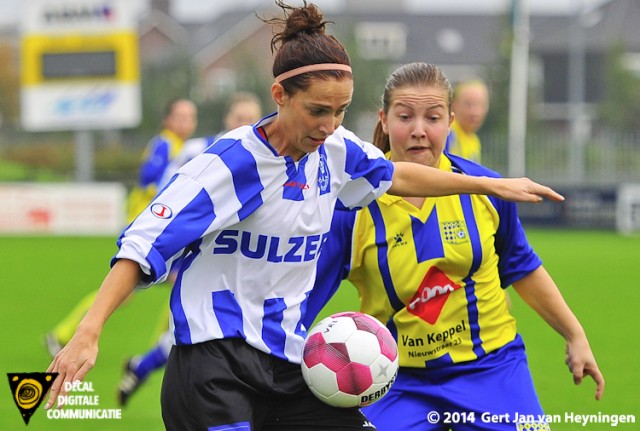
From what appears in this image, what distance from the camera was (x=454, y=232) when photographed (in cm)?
400

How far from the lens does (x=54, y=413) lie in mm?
6672

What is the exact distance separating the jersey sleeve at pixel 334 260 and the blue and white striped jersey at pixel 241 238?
14.4 inches

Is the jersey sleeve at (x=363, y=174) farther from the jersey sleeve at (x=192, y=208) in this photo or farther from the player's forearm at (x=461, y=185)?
the jersey sleeve at (x=192, y=208)

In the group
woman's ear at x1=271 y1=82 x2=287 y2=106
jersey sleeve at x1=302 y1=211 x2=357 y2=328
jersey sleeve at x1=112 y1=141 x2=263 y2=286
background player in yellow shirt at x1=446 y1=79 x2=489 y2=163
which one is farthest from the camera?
background player in yellow shirt at x1=446 y1=79 x2=489 y2=163

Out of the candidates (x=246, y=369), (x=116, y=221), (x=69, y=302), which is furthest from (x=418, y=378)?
(x=116, y=221)

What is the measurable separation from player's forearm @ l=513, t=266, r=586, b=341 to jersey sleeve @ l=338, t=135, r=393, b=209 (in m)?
0.75

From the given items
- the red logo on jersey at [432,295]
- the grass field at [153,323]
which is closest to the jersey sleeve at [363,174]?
the red logo on jersey at [432,295]

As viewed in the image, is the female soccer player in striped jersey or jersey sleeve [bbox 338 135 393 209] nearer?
the female soccer player in striped jersey

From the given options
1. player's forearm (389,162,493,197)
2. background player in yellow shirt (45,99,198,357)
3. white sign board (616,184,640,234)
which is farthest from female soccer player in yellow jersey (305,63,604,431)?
white sign board (616,184,640,234)

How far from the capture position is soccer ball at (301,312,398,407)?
3.49m

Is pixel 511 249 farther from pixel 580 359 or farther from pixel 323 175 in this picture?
pixel 323 175

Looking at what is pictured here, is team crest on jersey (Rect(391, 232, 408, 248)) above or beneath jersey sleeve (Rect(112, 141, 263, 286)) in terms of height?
beneath

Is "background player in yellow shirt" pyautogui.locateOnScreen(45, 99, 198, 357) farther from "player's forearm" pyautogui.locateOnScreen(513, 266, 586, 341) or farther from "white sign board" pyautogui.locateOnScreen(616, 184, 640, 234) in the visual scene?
"white sign board" pyautogui.locateOnScreen(616, 184, 640, 234)

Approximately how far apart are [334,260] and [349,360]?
504 millimetres
